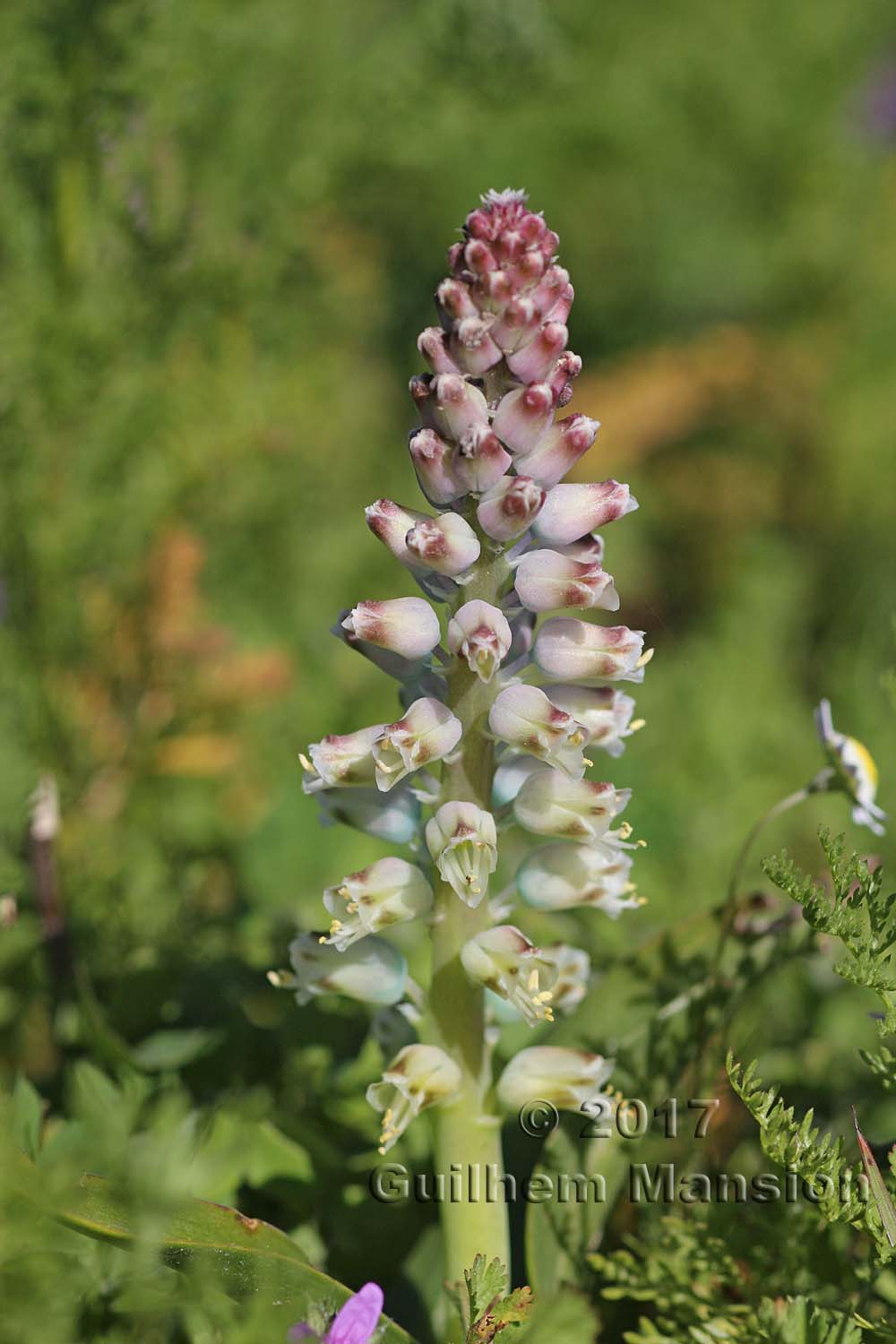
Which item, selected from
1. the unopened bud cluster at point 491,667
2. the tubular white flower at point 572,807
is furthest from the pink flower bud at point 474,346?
the tubular white flower at point 572,807

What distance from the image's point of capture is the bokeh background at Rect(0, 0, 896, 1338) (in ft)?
6.42

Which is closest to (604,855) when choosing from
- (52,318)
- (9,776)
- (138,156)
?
(9,776)

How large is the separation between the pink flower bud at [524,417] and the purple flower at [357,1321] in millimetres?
726

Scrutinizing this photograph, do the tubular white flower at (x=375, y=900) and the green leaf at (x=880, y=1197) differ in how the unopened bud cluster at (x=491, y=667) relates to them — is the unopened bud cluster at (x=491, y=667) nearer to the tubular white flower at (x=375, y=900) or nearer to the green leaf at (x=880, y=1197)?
the tubular white flower at (x=375, y=900)

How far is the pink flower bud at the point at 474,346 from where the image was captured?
3.38 feet

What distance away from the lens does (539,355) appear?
105 centimetres

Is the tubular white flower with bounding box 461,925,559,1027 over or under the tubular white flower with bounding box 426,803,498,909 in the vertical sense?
under

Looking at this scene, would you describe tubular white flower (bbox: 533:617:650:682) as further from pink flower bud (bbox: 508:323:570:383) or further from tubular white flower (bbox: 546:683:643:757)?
pink flower bud (bbox: 508:323:570:383)

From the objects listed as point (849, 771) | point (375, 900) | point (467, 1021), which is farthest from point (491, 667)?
point (849, 771)

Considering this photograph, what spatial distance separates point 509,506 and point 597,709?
0.25 metres

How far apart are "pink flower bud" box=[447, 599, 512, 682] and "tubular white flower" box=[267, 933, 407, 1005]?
Answer: 0.31 meters

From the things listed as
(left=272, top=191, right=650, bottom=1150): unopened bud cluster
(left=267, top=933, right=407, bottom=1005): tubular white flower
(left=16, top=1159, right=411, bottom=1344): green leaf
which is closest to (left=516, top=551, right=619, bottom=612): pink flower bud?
(left=272, top=191, right=650, bottom=1150): unopened bud cluster

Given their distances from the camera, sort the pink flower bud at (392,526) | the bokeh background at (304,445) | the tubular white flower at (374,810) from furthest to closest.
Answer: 1. the bokeh background at (304,445)
2. the tubular white flower at (374,810)
3. the pink flower bud at (392,526)

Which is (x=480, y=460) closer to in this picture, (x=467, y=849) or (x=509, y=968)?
(x=467, y=849)
